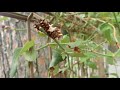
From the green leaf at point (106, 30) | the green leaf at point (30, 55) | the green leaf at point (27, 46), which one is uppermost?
the green leaf at point (106, 30)

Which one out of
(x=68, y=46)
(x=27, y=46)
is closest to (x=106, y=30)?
(x=68, y=46)

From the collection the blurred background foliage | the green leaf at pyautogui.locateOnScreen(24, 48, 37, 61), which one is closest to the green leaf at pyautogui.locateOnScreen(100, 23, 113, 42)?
the blurred background foliage

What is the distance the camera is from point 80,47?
66 centimetres

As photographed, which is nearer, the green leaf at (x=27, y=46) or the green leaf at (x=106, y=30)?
the green leaf at (x=27, y=46)

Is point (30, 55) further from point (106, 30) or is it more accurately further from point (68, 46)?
point (106, 30)

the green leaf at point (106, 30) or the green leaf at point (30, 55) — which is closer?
the green leaf at point (30, 55)

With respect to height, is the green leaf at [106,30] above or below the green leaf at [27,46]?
above

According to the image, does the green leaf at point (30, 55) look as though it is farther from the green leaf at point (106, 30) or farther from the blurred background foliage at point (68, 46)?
the green leaf at point (106, 30)

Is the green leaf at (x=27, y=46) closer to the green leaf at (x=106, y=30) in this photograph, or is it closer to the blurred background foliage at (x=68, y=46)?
the blurred background foliage at (x=68, y=46)

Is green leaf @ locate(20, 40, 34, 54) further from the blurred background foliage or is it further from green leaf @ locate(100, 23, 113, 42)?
green leaf @ locate(100, 23, 113, 42)

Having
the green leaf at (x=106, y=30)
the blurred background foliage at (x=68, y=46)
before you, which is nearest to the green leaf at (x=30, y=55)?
the blurred background foliage at (x=68, y=46)

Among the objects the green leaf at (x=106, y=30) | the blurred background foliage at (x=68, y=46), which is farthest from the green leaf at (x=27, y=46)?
the green leaf at (x=106, y=30)
